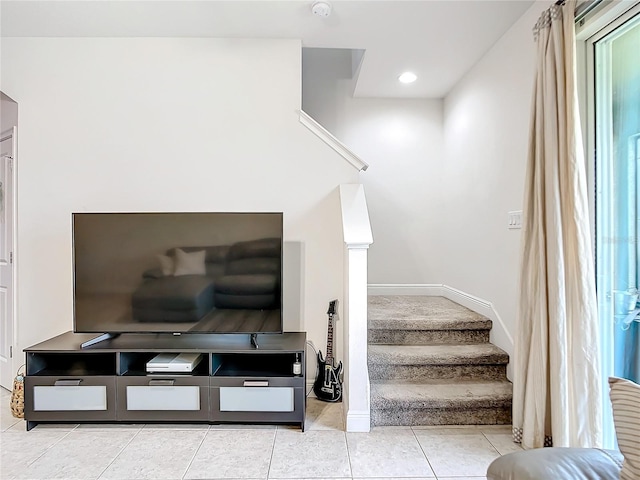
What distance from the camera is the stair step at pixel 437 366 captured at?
2.55 metres

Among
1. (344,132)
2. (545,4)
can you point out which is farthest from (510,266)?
(344,132)

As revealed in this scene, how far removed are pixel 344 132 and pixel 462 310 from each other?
2.05 m

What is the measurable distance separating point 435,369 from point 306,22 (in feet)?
8.14

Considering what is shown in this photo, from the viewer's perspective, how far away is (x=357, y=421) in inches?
89.3

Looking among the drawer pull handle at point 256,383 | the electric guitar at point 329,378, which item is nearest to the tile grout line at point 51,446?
the drawer pull handle at point 256,383

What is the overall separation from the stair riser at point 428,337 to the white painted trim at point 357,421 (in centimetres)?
62

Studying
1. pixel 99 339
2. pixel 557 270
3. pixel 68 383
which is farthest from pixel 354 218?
pixel 68 383

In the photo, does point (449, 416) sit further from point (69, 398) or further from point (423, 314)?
point (69, 398)

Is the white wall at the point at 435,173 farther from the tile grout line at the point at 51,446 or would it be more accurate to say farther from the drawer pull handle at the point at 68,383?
the tile grout line at the point at 51,446

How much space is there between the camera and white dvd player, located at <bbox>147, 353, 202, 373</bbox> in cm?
234

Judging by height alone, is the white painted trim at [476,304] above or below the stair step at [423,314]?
above

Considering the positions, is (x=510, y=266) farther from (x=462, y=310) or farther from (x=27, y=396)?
(x=27, y=396)

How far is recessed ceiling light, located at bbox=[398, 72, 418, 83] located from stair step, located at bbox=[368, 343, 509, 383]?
233cm

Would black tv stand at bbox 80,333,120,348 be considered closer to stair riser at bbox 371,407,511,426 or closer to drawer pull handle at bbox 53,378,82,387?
drawer pull handle at bbox 53,378,82,387
